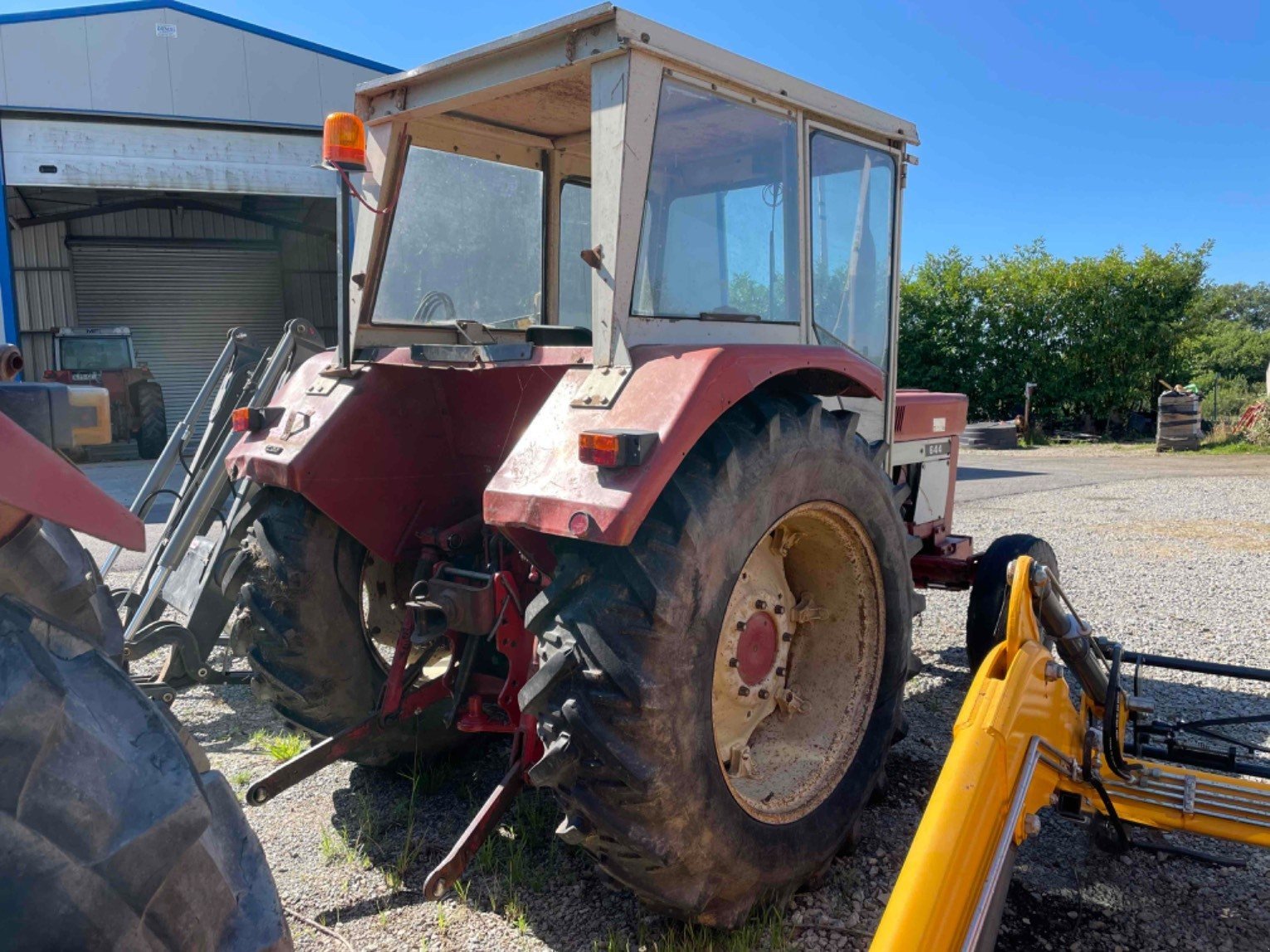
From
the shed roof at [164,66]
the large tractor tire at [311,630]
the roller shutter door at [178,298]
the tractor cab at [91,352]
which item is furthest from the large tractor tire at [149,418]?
the large tractor tire at [311,630]

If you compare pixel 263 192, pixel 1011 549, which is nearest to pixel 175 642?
pixel 1011 549

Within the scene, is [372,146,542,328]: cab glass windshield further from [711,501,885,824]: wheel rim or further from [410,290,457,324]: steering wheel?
[711,501,885,824]: wheel rim

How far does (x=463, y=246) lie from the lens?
340 centimetres

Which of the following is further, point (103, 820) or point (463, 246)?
point (463, 246)

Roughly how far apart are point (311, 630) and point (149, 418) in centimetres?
1374

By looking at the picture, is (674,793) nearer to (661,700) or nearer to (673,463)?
(661,700)

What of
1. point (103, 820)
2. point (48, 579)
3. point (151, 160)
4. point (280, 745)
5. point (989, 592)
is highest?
point (151, 160)

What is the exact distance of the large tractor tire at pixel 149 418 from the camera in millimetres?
14766

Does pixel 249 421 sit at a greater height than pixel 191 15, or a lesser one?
lesser

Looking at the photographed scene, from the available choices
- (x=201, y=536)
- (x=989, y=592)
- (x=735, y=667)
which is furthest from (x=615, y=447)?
(x=201, y=536)

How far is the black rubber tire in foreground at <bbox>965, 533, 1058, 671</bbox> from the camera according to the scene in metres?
3.93

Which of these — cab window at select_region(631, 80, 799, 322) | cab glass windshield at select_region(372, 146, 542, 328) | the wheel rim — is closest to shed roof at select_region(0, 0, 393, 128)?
cab glass windshield at select_region(372, 146, 542, 328)

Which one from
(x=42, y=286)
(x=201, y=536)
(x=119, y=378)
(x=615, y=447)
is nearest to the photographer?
(x=615, y=447)

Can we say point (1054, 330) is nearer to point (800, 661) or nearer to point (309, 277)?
point (309, 277)
